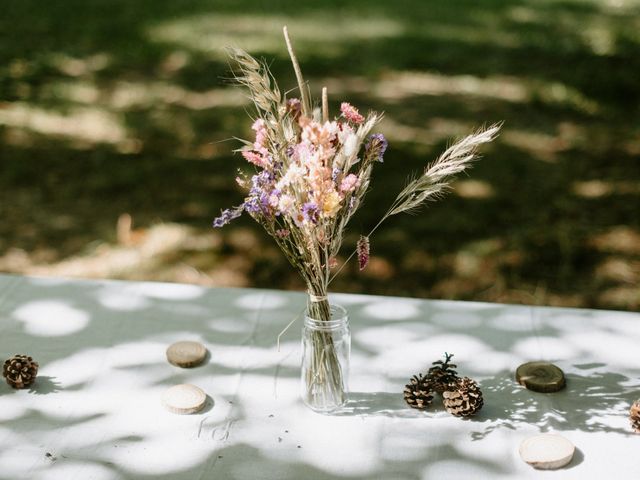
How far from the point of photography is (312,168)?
153cm

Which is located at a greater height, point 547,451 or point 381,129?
point 381,129

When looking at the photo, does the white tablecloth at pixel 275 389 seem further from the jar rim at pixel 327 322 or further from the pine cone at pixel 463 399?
the jar rim at pixel 327 322

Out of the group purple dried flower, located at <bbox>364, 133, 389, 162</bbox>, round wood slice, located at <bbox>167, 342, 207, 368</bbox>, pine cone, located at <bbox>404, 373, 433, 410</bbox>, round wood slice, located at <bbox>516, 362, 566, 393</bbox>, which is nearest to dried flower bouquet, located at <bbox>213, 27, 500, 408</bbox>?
purple dried flower, located at <bbox>364, 133, 389, 162</bbox>

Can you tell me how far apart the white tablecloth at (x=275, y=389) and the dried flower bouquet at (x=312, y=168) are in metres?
0.30


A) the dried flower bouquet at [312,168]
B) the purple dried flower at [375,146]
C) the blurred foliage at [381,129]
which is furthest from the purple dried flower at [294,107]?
the blurred foliage at [381,129]

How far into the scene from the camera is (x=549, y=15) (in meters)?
6.39

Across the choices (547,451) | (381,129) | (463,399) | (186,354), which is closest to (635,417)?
(547,451)

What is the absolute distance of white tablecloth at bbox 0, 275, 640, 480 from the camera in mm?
1645

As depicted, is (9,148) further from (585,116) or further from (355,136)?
(355,136)

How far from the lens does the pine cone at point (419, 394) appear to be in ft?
5.84

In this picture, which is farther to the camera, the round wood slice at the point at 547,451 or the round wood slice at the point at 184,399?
the round wood slice at the point at 184,399

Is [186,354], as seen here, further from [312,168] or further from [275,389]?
[312,168]

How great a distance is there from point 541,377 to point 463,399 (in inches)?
9.0

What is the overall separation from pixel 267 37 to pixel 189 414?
15.0 ft
